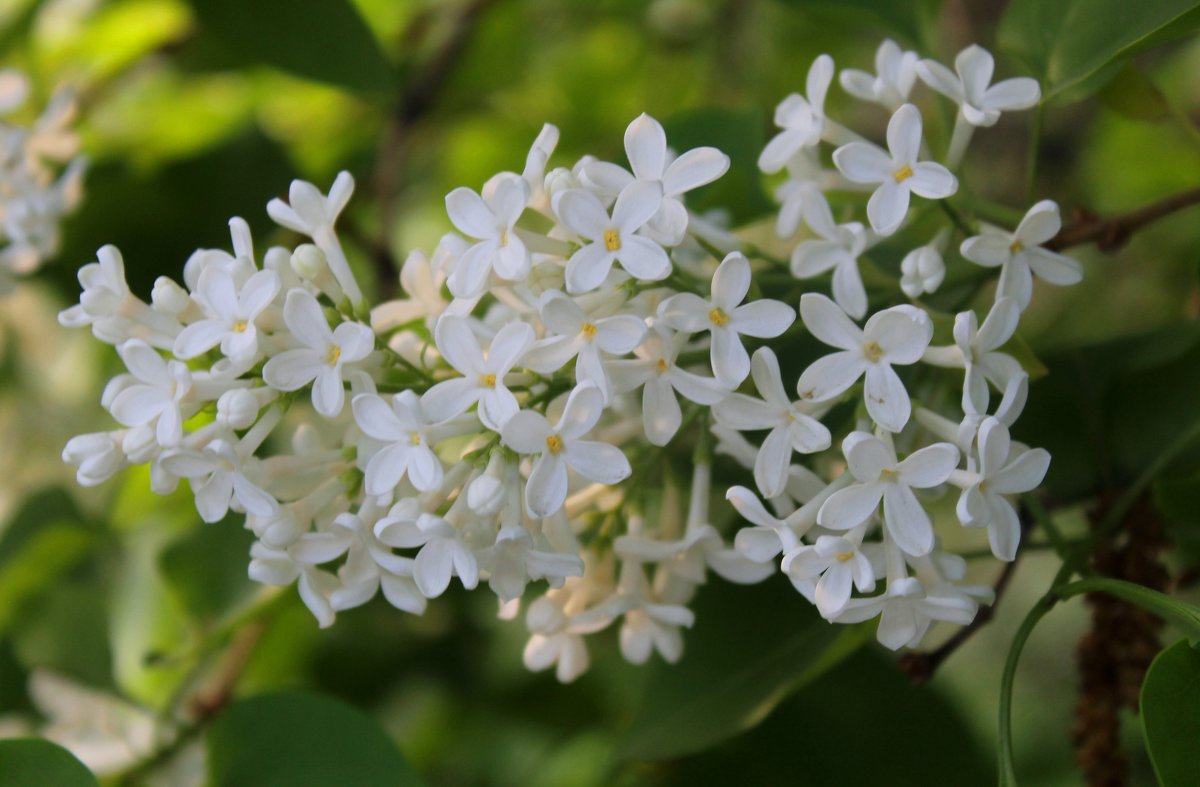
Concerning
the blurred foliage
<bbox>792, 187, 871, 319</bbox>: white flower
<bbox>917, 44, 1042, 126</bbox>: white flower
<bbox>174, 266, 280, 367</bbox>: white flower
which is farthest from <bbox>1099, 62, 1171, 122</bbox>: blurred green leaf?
<bbox>174, 266, 280, 367</bbox>: white flower

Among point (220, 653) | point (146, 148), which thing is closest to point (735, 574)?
point (220, 653)

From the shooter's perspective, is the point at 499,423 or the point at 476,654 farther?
the point at 476,654

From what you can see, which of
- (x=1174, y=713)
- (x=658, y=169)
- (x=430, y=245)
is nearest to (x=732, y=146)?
(x=658, y=169)

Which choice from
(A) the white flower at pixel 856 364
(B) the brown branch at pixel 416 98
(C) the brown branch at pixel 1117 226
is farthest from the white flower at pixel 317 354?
(B) the brown branch at pixel 416 98

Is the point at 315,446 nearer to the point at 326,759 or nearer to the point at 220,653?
the point at 326,759

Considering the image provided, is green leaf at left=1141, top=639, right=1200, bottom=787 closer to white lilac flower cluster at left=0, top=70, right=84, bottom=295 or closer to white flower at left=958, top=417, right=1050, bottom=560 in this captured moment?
white flower at left=958, top=417, right=1050, bottom=560

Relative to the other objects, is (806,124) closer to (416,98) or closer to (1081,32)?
(1081,32)
